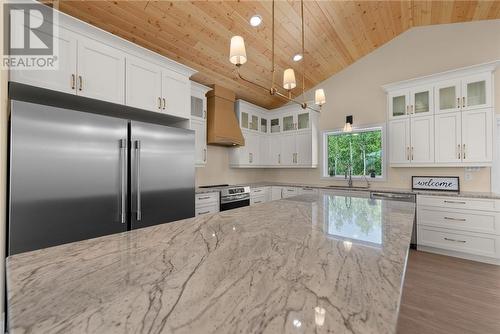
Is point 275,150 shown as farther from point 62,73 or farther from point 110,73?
point 62,73

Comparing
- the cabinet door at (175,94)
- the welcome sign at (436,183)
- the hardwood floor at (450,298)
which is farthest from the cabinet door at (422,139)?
the cabinet door at (175,94)

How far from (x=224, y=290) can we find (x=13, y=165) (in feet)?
6.02

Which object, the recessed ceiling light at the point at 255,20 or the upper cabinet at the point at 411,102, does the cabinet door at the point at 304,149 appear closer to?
the upper cabinet at the point at 411,102

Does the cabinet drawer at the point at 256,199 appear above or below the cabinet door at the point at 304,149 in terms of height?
below

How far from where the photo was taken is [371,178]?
4258mm

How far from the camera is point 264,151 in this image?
17.1ft

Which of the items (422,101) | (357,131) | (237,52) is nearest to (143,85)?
(237,52)

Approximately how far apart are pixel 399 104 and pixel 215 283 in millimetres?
4274

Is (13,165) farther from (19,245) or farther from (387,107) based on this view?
(387,107)

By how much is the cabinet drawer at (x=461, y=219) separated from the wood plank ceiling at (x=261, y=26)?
2828 millimetres

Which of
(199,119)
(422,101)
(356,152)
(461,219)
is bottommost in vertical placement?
(461,219)

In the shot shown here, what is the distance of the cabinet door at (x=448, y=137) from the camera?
330 centimetres

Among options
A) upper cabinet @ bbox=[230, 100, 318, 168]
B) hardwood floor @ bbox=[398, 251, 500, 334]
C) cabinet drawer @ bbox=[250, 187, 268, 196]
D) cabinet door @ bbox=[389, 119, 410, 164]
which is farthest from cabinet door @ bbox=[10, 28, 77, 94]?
cabinet door @ bbox=[389, 119, 410, 164]

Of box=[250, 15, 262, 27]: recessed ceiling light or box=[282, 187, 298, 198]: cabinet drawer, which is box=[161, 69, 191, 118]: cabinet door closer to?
box=[250, 15, 262, 27]: recessed ceiling light
